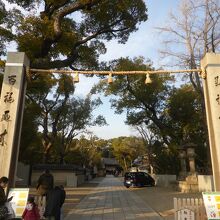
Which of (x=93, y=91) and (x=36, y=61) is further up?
(x=93, y=91)

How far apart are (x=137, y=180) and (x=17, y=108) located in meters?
22.3

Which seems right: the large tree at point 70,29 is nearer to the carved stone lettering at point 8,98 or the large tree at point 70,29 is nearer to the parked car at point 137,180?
the carved stone lettering at point 8,98

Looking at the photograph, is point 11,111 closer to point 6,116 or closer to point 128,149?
point 6,116

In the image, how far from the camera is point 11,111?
25.4 ft

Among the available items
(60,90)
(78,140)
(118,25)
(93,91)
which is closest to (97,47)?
(118,25)

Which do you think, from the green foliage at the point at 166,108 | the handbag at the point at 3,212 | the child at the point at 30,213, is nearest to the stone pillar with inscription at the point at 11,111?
the child at the point at 30,213

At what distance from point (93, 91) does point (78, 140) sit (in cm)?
1669

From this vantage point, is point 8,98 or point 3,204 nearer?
point 3,204

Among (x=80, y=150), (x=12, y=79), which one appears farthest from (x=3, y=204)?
(x=80, y=150)

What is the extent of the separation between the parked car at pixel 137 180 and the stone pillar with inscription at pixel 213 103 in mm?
20710

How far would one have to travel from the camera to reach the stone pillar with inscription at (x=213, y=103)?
7.67 metres

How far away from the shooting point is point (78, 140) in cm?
4553

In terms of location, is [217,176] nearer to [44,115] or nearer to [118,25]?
[118,25]

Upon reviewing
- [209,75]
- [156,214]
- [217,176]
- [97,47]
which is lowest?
[156,214]
